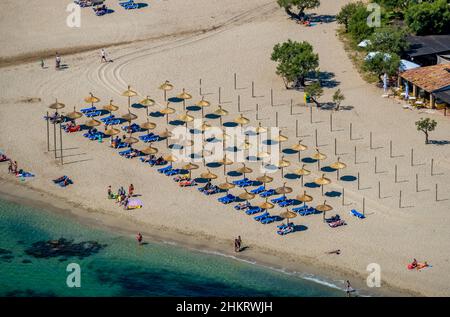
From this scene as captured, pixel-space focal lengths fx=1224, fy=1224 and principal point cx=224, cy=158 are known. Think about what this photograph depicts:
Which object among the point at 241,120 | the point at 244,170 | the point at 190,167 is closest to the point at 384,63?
the point at 241,120

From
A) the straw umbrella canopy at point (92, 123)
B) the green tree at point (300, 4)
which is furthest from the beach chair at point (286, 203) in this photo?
the green tree at point (300, 4)

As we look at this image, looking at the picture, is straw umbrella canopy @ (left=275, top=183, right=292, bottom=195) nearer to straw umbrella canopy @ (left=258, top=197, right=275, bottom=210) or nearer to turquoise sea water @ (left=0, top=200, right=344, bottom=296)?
straw umbrella canopy @ (left=258, top=197, right=275, bottom=210)

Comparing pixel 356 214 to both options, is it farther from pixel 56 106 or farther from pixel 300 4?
pixel 300 4

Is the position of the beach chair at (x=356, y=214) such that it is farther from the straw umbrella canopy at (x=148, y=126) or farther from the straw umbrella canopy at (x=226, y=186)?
the straw umbrella canopy at (x=148, y=126)

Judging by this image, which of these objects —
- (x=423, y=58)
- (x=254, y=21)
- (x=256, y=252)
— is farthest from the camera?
(x=254, y=21)
